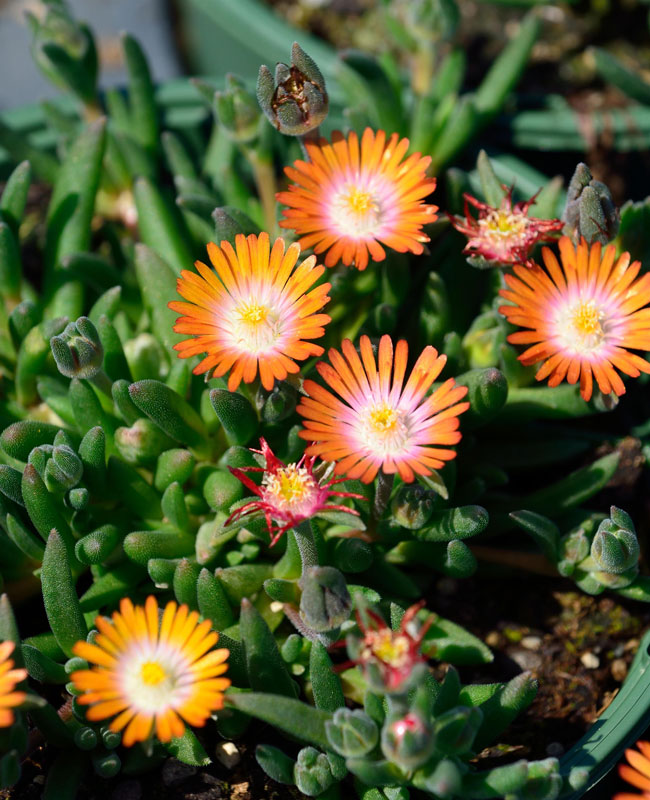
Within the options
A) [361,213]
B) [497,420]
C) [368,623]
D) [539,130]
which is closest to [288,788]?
[368,623]

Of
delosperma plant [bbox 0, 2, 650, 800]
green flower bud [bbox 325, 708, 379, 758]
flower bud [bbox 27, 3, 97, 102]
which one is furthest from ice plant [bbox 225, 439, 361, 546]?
flower bud [bbox 27, 3, 97, 102]

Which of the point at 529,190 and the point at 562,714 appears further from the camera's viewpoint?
the point at 529,190

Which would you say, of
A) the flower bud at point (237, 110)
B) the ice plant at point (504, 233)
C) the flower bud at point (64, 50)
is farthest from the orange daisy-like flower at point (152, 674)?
the flower bud at point (64, 50)

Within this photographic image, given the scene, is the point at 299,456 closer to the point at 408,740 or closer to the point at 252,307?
the point at 252,307

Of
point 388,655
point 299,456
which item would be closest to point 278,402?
point 299,456

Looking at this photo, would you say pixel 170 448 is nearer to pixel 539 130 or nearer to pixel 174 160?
pixel 174 160

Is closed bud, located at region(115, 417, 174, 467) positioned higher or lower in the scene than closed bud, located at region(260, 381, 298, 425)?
higher

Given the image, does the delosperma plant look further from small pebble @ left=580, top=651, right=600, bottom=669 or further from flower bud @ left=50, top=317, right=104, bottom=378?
small pebble @ left=580, top=651, right=600, bottom=669
